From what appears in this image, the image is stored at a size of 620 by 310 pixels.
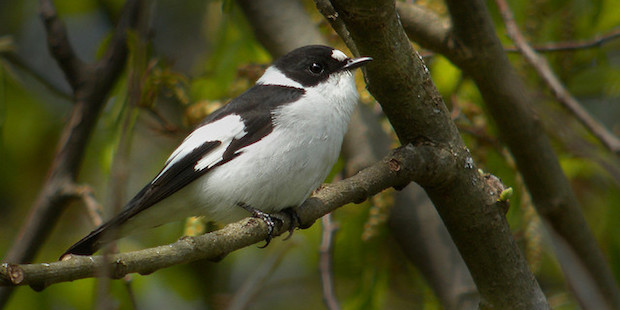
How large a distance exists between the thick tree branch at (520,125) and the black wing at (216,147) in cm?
77

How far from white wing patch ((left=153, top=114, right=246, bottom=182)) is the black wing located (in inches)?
0.6

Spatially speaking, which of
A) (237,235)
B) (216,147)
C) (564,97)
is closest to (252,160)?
(216,147)

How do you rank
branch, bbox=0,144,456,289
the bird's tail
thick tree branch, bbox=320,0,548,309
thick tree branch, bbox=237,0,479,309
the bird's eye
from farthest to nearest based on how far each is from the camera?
thick tree branch, bbox=237,0,479,309 < the bird's eye < the bird's tail < thick tree branch, bbox=320,0,548,309 < branch, bbox=0,144,456,289

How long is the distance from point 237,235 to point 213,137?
1163 millimetres

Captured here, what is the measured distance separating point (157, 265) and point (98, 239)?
0.99m

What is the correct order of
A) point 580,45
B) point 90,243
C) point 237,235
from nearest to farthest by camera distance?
1. point 237,235
2. point 90,243
3. point 580,45

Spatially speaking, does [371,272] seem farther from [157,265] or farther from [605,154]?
[157,265]

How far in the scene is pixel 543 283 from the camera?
15.4ft

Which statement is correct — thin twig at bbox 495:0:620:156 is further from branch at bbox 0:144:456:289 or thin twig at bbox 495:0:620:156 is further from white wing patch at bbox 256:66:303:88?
white wing patch at bbox 256:66:303:88

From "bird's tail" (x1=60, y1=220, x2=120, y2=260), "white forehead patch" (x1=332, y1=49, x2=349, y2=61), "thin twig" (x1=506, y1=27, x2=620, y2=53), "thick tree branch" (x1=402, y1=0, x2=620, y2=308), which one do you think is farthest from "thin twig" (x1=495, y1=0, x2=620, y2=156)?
"bird's tail" (x1=60, y1=220, x2=120, y2=260)

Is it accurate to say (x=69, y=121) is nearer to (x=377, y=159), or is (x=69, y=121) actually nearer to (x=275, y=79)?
(x=275, y=79)

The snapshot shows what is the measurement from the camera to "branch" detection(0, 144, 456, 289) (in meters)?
1.56

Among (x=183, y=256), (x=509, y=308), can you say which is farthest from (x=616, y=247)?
(x=183, y=256)

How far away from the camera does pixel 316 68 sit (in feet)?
11.5
